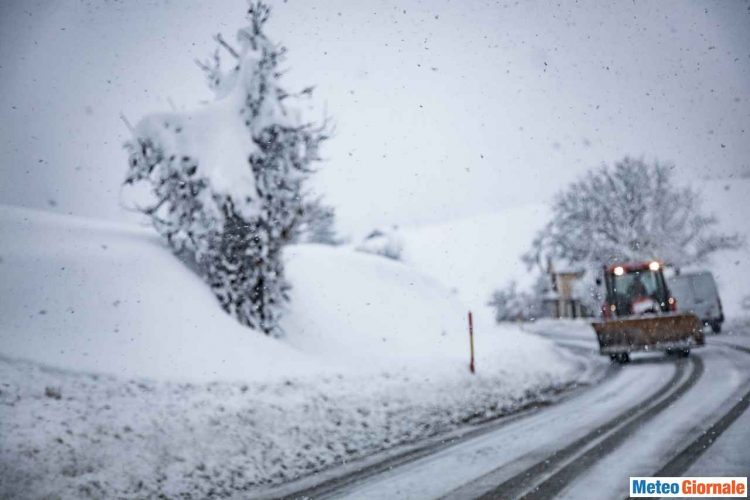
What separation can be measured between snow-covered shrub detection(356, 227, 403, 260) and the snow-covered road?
30845 mm

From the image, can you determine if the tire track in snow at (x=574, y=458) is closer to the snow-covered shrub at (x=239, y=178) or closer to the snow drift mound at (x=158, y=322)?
the snow drift mound at (x=158, y=322)

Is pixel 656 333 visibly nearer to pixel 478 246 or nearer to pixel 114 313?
pixel 114 313

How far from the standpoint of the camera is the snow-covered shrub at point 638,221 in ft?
117

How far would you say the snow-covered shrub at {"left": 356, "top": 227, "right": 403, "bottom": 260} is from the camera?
39844 mm

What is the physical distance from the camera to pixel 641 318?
13.7 meters

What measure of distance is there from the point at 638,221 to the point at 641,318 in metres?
24.8

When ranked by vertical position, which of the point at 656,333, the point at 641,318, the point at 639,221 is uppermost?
the point at 639,221

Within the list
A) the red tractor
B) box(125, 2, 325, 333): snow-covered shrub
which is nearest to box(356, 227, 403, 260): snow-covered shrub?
the red tractor

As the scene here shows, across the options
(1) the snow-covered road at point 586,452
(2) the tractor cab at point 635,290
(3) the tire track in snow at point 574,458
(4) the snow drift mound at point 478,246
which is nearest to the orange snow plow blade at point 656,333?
(2) the tractor cab at point 635,290

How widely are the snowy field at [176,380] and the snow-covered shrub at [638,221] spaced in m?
23.9

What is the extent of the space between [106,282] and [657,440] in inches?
346

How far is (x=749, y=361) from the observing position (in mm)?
11516

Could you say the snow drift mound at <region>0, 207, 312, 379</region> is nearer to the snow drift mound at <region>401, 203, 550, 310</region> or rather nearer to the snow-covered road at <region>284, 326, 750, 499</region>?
the snow-covered road at <region>284, 326, 750, 499</region>

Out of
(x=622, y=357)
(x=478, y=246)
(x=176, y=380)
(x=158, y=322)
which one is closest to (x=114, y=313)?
(x=158, y=322)
